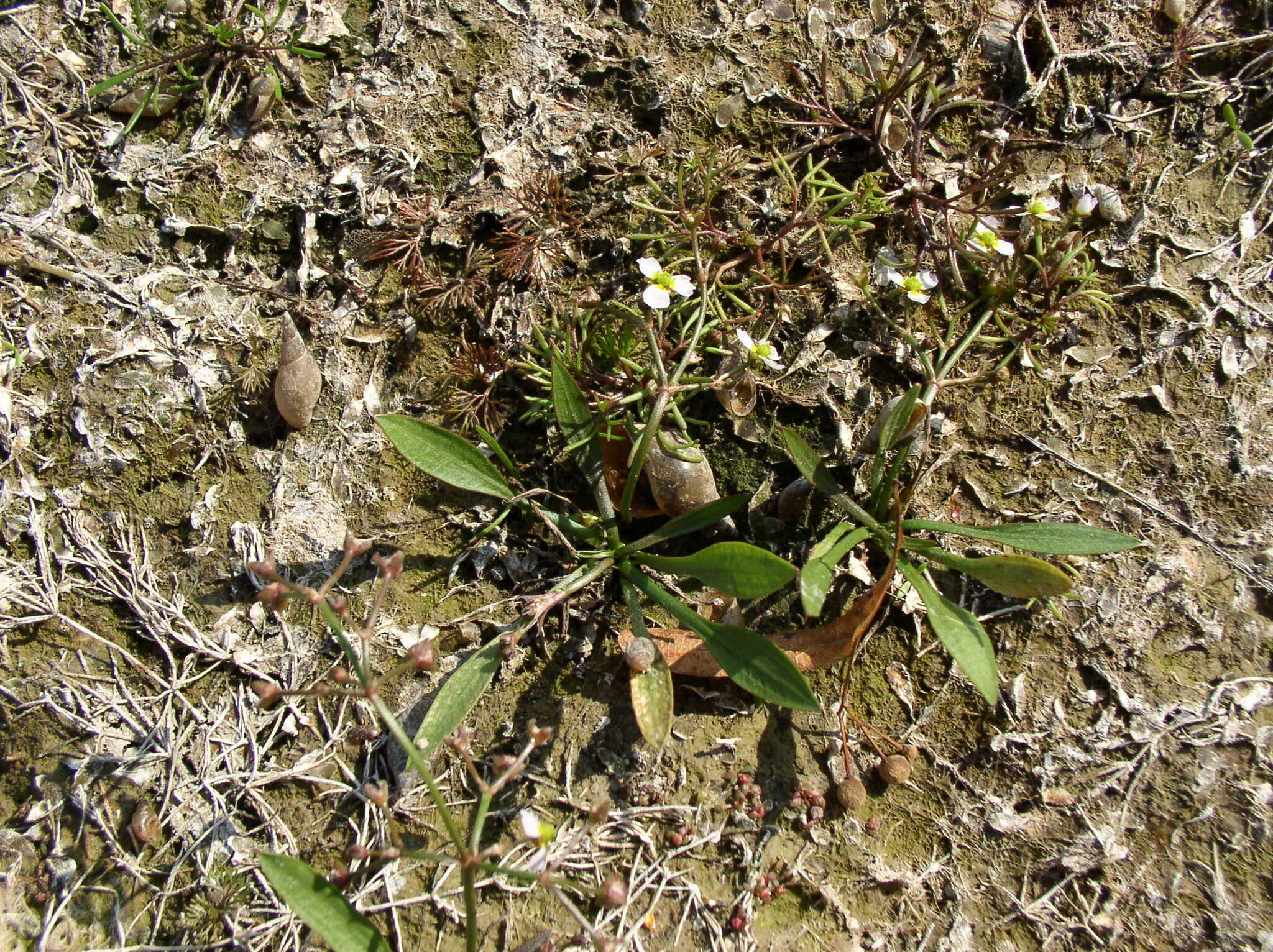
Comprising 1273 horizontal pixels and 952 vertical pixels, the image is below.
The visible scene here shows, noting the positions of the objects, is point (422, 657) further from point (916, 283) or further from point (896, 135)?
point (896, 135)

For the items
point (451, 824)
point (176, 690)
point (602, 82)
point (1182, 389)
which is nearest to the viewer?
point (451, 824)

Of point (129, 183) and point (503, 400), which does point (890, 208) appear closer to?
point (503, 400)

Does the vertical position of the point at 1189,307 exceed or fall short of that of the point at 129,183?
it falls short

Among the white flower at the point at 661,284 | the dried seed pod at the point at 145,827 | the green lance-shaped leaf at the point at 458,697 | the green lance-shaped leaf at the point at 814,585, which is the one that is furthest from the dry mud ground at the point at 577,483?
the green lance-shaped leaf at the point at 814,585

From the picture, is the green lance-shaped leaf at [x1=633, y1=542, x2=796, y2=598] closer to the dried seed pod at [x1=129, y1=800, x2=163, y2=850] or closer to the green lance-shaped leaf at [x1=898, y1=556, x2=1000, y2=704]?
the green lance-shaped leaf at [x1=898, y1=556, x2=1000, y2=704]

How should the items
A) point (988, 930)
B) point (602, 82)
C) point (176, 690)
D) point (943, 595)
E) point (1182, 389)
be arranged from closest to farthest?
point (988, 930), point (176, 690), point (943, 595), point (1182, 389), point (602, 82)

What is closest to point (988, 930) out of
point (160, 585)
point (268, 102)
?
point (160, 585)

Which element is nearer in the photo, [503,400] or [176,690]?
[176,690]
